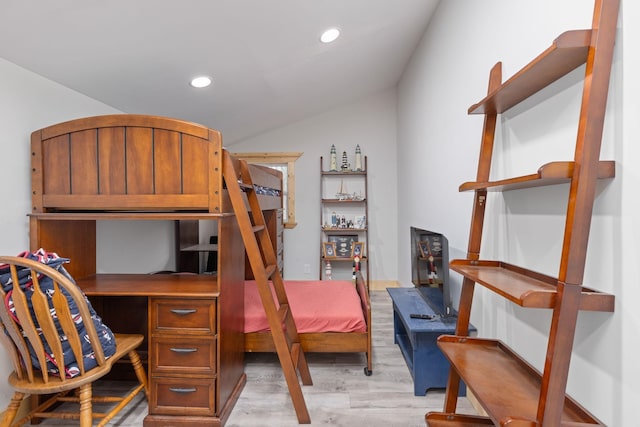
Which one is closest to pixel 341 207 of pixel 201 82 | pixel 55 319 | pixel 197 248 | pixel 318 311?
pixel 197 248

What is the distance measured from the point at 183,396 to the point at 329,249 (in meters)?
3.29

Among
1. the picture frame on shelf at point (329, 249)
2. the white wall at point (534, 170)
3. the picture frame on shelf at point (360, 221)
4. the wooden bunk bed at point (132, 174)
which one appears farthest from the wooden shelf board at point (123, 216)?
the picture frame on shelf at point (360, 221)

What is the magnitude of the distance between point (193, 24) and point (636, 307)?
97.9 inches

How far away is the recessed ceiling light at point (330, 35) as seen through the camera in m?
2.80

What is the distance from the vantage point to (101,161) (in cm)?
191

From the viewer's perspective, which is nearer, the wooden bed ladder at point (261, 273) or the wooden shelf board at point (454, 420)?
the wooden shelf board at point (454, 420)

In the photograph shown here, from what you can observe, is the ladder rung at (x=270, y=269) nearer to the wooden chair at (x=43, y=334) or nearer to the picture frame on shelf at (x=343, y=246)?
the wooden chair at (x=43, y=334)

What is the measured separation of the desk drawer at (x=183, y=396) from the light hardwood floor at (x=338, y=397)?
8.1 inches

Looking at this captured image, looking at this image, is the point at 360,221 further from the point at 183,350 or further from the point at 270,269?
the point at 183,350

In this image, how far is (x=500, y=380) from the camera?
1.41 m

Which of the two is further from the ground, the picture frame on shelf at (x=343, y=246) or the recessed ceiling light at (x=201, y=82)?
the recessed ceiling light at (x=201, y=82)

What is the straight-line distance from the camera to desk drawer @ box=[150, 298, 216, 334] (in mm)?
1906

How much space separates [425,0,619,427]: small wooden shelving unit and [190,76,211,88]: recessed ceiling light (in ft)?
7.08

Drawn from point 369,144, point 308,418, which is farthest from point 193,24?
point 369,144
